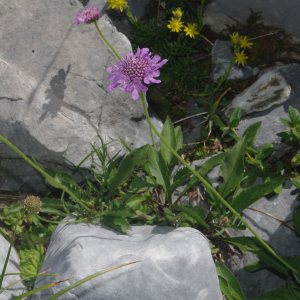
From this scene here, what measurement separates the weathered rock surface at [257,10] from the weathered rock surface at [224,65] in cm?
28

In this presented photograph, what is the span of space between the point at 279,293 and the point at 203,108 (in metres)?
1.74

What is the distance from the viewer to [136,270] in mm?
1706

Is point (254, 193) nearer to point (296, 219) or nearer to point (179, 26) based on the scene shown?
point (296, 219)

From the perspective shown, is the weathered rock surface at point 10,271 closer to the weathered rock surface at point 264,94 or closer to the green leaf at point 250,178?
the green leaf at point 250,178

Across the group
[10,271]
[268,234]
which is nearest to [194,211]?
[268,234]

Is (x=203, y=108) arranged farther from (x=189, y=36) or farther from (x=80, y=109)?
(x=80, y=109)

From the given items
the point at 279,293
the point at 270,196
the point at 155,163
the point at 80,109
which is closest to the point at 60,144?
the point at 80,109

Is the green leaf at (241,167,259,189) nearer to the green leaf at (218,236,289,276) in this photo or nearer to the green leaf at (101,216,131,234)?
the green leaf at (218,236,289,276)

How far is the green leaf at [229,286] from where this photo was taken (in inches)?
79.4

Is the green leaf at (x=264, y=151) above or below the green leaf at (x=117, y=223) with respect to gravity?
above

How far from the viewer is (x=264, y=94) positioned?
2.63 metres

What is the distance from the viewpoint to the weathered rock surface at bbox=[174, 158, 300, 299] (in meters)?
2.21

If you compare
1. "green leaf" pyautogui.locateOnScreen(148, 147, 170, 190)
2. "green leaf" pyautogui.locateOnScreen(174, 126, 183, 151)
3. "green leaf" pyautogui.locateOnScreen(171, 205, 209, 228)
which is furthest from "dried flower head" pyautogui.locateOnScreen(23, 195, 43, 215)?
"green leaf" pyautogui.locateOnScreen(174, 126, 183, 151)

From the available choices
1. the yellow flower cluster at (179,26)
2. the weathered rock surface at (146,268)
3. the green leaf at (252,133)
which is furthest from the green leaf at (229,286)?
the yellow flower cluster at (179,26)
